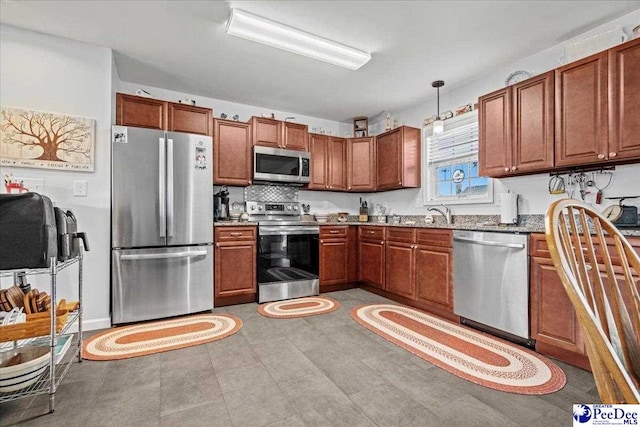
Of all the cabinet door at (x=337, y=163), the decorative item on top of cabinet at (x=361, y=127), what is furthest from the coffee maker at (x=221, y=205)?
the decorative item on top of cabinet at (x=361, y=127)

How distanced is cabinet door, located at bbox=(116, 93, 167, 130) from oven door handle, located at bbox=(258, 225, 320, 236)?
1577 mm

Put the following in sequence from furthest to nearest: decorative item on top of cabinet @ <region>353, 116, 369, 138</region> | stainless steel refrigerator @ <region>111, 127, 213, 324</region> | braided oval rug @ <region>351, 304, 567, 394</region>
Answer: decorative item on top of cabinet @ <region>353, 116, 369, 138</region> < stainless steel refrigerator @ <region>111, 127, 213, 324</region> < braided oval rug @ <region>351, 304, 567, 394</region>

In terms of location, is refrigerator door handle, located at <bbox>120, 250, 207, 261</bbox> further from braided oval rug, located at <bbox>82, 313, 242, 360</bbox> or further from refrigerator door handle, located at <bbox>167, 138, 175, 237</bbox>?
braided oval rug, located at <bbox>82, 313, 242, 360</bbox>

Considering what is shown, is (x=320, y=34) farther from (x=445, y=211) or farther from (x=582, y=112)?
(x=445, y=211)

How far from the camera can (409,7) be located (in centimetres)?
234

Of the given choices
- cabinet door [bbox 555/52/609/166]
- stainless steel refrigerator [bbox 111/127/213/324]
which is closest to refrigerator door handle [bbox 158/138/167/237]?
stainless steel refrigerator [bbox 111/127/213/324]

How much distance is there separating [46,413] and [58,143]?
2.17 m

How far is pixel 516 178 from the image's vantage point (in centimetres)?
305

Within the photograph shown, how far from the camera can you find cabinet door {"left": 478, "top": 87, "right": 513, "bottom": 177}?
282 centimetres

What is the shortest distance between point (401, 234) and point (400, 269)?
401 mm

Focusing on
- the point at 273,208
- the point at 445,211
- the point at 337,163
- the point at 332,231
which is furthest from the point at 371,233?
the point at 273,208

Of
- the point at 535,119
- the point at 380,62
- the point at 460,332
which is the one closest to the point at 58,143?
the point at 380,62

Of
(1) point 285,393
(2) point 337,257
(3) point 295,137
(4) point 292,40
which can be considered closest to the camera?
(1) point 285,393

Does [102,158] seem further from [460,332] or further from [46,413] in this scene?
[460,332]
